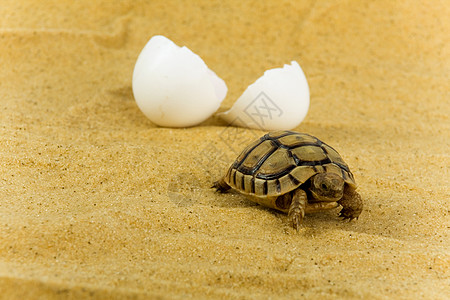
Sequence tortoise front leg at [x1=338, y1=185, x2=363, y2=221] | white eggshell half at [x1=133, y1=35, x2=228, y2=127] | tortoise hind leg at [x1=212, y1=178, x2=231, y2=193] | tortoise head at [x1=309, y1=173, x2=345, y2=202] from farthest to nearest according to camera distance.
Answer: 1. white eggshell half at [x1=133, y1=35, x2=228, y2=127]
2. tortoise hind leg at [x1=212, y1=178, x2=231, y2=193]
3. tortoise front leg at [x1=338, y1=185, x2=363, y2=221]
4. tortoise head at [x1=309, y1=173, x2=345, y2=202]

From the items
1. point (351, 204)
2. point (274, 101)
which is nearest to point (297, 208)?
point (351, 204)

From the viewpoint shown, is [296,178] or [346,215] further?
[346,215]

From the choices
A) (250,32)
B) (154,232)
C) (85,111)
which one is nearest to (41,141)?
(85,111)

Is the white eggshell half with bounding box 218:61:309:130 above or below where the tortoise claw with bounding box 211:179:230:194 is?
A: above

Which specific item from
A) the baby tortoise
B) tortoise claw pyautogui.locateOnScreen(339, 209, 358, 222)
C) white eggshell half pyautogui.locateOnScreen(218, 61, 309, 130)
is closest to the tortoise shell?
the baby tortoise

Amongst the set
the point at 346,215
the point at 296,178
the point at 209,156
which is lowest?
the point at 209,156

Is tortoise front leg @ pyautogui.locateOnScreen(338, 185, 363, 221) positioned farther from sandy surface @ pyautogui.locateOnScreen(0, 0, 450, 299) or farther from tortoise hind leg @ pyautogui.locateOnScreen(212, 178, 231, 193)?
tortoise hind leg @ pyautogui.locateOnScreen(212, 178, 231, 193)

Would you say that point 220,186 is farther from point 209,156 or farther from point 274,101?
point 274,101
